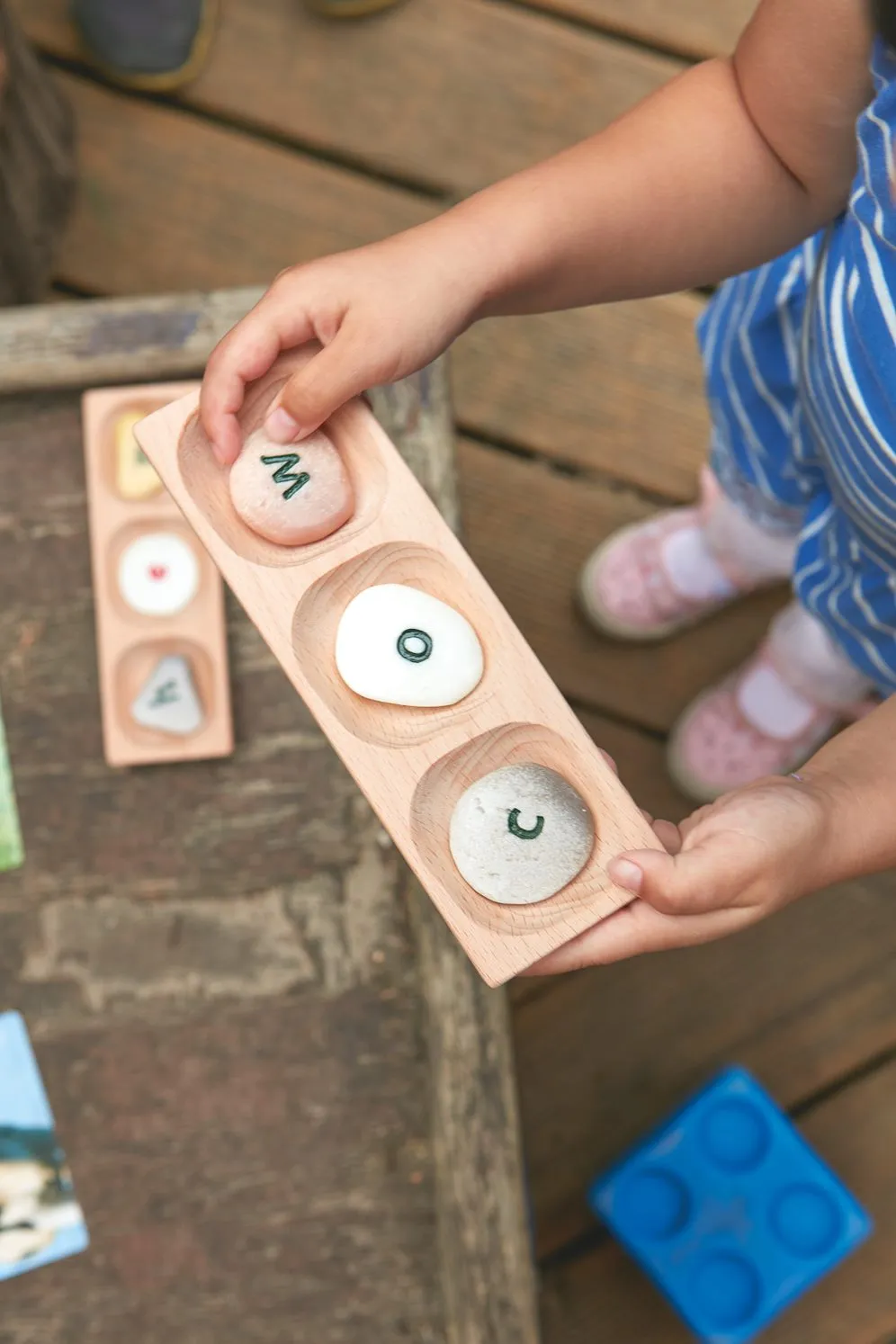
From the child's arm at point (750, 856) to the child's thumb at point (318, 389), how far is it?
0.24 m

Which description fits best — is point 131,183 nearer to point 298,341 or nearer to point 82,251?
point 82,251

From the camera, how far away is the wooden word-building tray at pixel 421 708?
1.71ft

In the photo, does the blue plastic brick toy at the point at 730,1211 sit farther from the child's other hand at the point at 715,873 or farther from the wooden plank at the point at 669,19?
the wooden plank at the point at 669,19

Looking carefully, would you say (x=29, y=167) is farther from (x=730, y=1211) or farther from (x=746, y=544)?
(x=730, y=1211)

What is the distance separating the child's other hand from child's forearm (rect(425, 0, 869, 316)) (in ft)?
0.91

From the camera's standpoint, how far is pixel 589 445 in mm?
1197

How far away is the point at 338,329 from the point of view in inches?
21.2

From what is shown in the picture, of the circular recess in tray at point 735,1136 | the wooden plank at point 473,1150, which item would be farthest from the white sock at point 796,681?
the wooden plank at point 473,1150

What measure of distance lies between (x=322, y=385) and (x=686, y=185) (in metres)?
0.24

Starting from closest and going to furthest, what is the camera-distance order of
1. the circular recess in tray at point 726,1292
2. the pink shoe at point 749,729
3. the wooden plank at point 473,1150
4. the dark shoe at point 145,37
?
the wooden plank at point 473,1150, the circular recess in tray at point 726,1292, the pink shoe at point 749,729, the dark shoe at point 145,37

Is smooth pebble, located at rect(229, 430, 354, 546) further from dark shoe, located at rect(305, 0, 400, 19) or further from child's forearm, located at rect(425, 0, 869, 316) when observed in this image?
dark shoe, located at rect(305, 0, 400, 19)

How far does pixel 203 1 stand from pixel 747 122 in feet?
2.70

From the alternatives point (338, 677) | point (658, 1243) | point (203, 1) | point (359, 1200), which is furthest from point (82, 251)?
point (658, 1243)

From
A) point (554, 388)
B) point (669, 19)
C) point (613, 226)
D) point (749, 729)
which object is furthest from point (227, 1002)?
point (669, 19)
